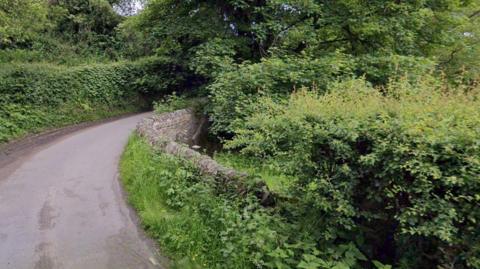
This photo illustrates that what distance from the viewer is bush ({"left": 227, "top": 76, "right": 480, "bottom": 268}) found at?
3973 millimetres

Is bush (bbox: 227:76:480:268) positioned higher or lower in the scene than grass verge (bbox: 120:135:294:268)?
higher

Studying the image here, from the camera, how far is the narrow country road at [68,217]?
19.0ft

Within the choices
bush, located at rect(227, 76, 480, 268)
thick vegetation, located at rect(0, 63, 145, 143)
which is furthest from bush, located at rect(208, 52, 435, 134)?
thick vegetation, located at rect(0, 63, 145, 143)

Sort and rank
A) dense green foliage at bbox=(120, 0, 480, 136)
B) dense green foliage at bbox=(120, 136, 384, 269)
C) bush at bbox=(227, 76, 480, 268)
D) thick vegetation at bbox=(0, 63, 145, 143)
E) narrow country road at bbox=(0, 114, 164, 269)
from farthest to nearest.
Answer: thick vegetation at bbox=(0, 63, 145, 143)
dense green foliage at bbox=(120, 0, 480, 136)
narrow country road at bbox=(0, 114, 164, 269)
dense green foliage at bbox=(120, 136, 384, 269)
bush at bbox=(227, 76, 480, 268)

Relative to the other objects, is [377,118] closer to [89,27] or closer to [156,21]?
[156,21]

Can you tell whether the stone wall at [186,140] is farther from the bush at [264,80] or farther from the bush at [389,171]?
the bush at [264,80]

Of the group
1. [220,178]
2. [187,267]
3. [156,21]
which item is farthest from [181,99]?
[187,267]

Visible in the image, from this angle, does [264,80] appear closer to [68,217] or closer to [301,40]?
[301,40]

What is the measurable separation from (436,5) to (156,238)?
16.4m

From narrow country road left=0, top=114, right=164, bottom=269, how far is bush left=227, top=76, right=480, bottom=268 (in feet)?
8.16

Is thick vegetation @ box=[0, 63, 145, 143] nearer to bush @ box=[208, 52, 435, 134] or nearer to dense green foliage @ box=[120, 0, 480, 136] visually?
dense green foliage @ box=[120, 0, 480, 136]

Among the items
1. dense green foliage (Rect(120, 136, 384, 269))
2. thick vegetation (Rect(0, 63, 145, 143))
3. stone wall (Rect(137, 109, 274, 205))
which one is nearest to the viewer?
dense green foliage (Rect(120, 136, 384, 269))

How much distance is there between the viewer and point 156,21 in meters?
18.6

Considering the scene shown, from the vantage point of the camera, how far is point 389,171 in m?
4.34
